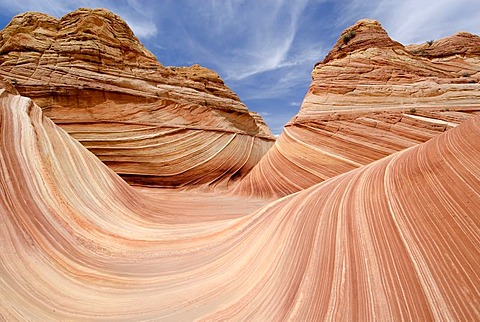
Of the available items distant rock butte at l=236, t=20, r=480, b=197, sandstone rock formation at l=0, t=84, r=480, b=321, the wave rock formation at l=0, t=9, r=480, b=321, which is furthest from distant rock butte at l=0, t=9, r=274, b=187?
sandstone rock formation at l=0, t=84, r=480, b=321

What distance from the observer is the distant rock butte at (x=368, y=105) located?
404cm

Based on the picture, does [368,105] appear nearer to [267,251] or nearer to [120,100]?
[267,251]

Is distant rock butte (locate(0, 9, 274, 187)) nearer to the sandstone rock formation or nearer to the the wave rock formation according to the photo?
the the wave rock formation

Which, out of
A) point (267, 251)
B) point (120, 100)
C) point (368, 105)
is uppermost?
point (120, 100)

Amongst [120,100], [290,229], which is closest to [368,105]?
[290,229]

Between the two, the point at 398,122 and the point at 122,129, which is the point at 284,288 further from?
the point at 122,129

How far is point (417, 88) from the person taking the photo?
459 cm

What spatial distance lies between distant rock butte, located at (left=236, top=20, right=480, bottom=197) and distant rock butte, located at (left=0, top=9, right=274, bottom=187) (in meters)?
1.65

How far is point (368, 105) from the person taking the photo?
182 inches

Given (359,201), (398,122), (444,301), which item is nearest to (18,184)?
(359,201)

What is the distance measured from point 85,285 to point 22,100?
2.74 meters

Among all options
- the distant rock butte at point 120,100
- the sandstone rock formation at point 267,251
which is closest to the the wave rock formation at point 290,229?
the sandstone rock formation at point 267,251

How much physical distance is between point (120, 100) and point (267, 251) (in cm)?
604

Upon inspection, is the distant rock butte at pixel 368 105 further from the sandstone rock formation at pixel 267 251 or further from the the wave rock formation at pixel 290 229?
the sandstone rock formation at pixel 267 251
